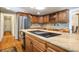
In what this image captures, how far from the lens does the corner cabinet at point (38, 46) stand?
1.71 m

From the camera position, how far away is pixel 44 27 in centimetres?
186

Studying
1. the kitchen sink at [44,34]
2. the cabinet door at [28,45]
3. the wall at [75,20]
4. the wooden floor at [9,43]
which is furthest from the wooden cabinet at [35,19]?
the wall at [75,20]

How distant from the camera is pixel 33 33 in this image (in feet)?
6.09

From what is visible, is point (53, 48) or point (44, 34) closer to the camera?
point (53, 48)

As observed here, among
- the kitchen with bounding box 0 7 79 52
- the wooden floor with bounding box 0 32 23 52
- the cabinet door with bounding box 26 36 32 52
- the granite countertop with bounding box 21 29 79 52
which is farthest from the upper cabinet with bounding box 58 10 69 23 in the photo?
the wooden floor with bounding box 0 32 23 52

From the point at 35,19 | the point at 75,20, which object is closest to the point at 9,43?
the point at 35,19

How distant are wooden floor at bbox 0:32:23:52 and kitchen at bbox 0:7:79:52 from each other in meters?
Answer: 0.04

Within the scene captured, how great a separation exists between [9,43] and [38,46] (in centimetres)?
41

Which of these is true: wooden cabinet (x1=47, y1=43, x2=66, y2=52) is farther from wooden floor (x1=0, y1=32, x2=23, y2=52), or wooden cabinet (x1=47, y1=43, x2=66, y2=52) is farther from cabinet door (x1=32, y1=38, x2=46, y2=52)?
wooden floor (x1=0, y1=32, x2=23, y2=52)

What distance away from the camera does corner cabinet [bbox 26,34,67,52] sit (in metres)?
1.71

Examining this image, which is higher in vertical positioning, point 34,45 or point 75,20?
point 75,20

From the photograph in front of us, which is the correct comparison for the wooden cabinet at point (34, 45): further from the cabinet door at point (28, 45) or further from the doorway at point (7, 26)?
the doorway at point (7, 26)

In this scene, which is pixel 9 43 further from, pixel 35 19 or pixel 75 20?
pixel 75 20

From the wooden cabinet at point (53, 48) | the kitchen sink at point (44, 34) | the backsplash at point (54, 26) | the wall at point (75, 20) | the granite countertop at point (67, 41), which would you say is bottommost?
the wooden cabinet at point (53, 48)
